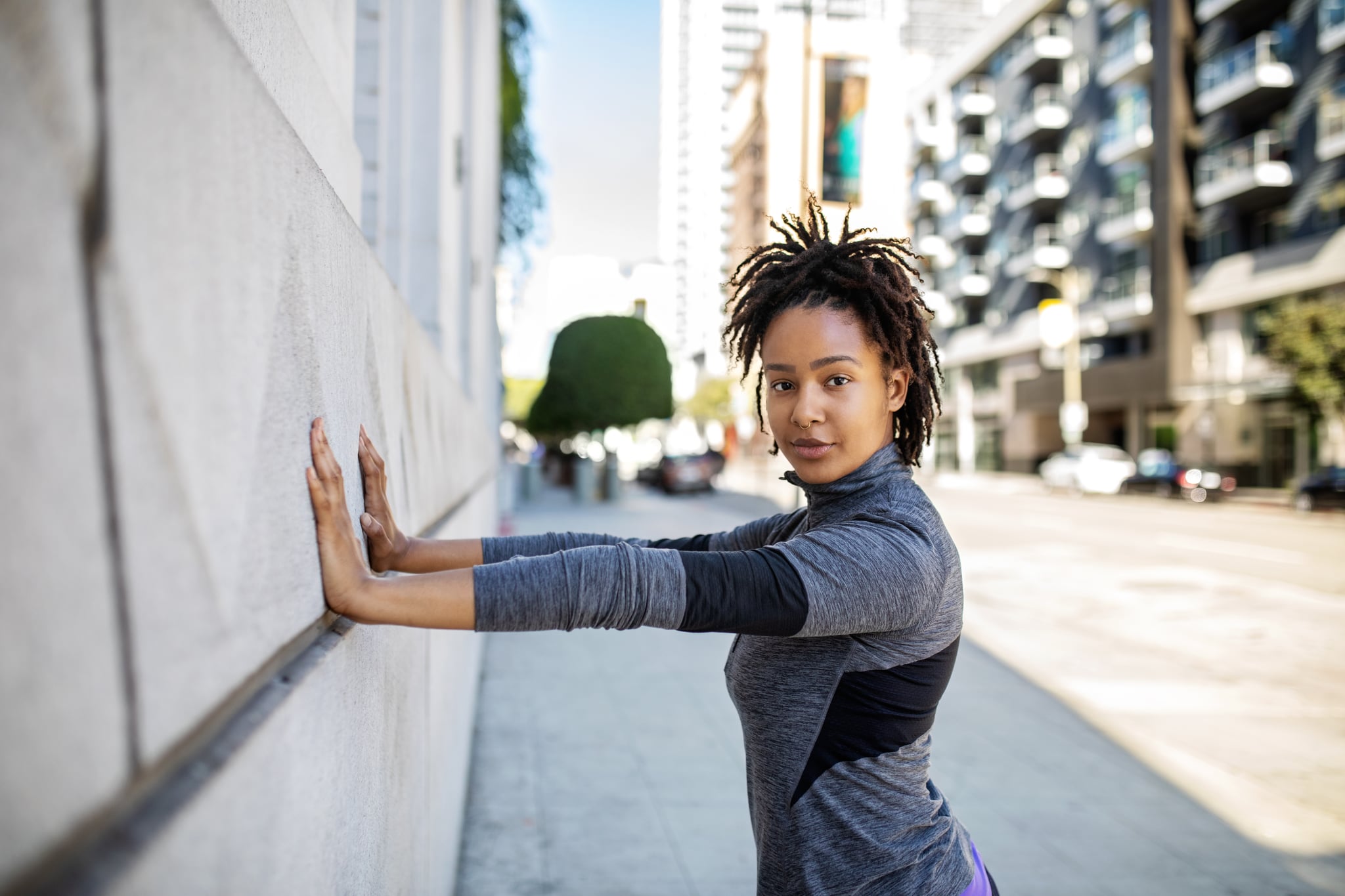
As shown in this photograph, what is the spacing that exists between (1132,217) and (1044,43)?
10.8 meters

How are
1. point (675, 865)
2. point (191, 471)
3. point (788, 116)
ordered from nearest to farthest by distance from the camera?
point (191, 471)
point (675, 865)
point (788, 116)

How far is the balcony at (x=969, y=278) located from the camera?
1861 inches

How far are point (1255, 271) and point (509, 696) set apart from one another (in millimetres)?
31369

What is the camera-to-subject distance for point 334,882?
1039mm

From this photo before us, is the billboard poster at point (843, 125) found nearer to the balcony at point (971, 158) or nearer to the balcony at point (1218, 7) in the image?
the balcony at point (1218, 7)

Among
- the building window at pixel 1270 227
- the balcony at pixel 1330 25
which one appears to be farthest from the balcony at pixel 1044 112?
the balcony at pixel 1330 25

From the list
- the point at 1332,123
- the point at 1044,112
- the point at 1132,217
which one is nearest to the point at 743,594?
the point at 1332,123

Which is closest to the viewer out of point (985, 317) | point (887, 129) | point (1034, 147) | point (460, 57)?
point (460, 57)

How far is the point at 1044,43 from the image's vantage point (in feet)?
135

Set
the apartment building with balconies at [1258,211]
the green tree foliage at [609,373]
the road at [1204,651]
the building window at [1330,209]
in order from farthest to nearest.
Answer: the green tree foliage at [609,373], the apartment building with balconies at [1258,211], the building window at [1330,209], the road at [1204,651]

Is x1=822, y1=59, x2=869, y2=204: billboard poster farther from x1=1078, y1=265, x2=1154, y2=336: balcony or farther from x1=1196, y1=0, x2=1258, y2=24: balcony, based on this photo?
x1=1078, y1=265, x2=1154, y2=336: balcony

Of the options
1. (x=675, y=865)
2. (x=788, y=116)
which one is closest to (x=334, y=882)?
(x=675, y=865)

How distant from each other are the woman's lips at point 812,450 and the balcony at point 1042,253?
4296 cm

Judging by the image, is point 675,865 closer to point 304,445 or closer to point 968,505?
point 304,445
